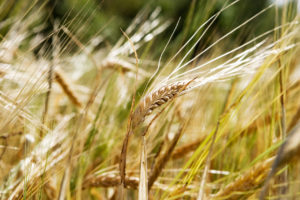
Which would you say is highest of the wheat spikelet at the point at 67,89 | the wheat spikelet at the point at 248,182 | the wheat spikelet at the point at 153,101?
the wheat spikelet at the point at 67,89

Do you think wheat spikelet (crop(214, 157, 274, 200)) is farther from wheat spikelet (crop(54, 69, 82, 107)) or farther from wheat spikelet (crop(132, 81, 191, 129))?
wheat spikelet (crop(54, 69, 82, 107))

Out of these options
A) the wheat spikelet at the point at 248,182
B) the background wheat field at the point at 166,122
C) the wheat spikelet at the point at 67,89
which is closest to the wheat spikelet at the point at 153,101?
the background wheat field at the point at 166,122

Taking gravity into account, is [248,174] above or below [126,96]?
below

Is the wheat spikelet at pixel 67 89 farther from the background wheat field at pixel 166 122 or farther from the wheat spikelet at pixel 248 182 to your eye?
the wheat spikelet at pixel 248 182

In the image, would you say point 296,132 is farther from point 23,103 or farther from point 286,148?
point 23,103

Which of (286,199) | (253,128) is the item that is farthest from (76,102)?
(286,199)

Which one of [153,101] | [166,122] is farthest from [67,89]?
[153,101]

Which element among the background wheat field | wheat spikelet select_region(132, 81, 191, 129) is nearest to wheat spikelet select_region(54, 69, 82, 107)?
the background wheat field
